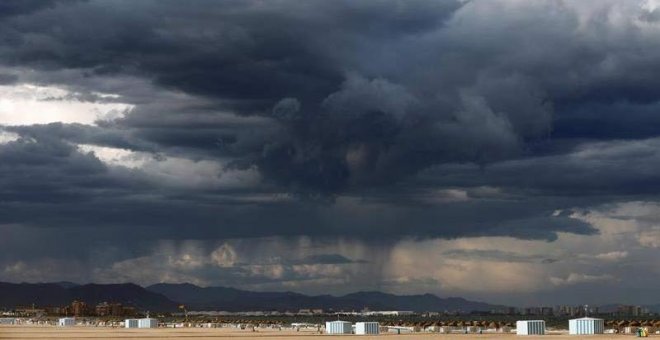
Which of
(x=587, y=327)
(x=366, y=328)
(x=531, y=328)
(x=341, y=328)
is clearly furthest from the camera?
(x=341, y=328)

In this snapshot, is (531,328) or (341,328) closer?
(531,328)

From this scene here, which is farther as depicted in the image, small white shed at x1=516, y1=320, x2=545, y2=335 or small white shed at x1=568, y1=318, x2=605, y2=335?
small white shed at x1=516, y1=320, x2=545, y2=335

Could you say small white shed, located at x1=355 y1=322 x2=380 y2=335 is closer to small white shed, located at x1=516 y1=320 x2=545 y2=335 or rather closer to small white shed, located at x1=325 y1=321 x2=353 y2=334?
small white shed, located at x1=325 y1=321 x2=353 y2=334

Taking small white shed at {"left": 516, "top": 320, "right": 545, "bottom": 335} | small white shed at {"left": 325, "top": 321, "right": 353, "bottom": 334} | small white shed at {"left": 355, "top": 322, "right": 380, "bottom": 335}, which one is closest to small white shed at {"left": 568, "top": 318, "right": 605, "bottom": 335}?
small white shed at {"left": 516, "top": 320, "right": 545, "bottom": 335}

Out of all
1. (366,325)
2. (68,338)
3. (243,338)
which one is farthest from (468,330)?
(68,338)

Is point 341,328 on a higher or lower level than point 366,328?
lower

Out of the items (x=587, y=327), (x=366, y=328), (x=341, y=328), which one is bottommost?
(x=341, y=328)

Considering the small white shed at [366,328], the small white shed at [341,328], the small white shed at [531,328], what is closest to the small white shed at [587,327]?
the small white shed at [531,328]

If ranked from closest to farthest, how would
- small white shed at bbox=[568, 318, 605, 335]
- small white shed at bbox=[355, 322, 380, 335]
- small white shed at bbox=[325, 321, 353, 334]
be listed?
small white shed at bbox=[568, 318, 605, 335] → small white shed at bbox=[355, 322, 380, 335] → small white shed at bbox=[325, 321, 353, 334]

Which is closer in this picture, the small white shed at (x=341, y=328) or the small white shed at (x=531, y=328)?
the small white shed at (x=531, y=328)

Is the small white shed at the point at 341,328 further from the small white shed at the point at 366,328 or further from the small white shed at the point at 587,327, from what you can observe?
the small white shed at the point at 587,327

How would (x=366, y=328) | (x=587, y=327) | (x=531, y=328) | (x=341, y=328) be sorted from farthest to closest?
(x=341, y=328)
(x=366, y=328)
(x=531, y=328)
(x=587, y=327)

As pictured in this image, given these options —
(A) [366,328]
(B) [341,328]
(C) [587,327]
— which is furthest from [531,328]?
(B) [341,328]

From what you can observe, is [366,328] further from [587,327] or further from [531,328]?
[587,327]
